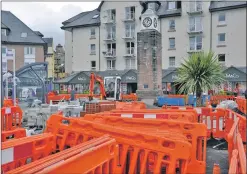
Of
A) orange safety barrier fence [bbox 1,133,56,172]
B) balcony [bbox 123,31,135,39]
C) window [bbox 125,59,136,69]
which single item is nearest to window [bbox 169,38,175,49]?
balcony [bbox 123,31,135,39]

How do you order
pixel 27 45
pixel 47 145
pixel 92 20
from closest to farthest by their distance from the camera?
pixel 47 145 < pixel 92 20 < pixel 27 45

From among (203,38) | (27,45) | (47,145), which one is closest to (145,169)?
(47,145)

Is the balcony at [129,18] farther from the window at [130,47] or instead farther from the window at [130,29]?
the window at [130,47]

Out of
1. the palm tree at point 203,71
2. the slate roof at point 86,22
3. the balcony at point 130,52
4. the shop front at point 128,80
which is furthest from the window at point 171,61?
the palm tree at point 203,71

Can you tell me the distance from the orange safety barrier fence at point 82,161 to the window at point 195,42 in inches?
999

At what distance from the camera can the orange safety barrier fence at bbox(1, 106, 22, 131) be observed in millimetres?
6605

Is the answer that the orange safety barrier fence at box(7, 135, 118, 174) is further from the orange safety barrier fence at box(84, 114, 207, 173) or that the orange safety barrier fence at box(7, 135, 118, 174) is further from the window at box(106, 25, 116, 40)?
the window at box(106, 25, 116, 40)

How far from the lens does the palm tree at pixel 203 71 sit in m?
9.42

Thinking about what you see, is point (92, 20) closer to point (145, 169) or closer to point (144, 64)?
point (144, 64)

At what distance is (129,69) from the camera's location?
2920 cm

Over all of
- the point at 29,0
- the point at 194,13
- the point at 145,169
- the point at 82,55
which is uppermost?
the point at 194,13

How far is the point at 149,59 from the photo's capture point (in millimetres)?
18344

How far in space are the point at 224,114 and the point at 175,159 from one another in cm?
403

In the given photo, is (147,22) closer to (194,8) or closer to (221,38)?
(221,38)
